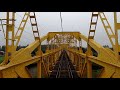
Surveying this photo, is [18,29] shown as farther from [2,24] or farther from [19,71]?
[19,71]

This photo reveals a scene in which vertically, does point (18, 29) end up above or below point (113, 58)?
above

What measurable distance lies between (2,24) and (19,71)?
159 cm
